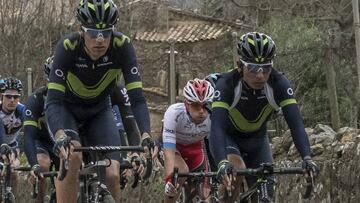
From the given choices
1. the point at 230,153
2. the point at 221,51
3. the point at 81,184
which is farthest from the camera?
the point at 221,51

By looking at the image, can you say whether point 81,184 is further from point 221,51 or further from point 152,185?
point 221,51

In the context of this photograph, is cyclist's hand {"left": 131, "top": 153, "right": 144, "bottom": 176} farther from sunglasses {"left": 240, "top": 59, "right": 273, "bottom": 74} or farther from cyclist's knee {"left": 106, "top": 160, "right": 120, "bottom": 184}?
sunglasses {"left": 240, "top": 59, "right": 273, "bottom": 74}

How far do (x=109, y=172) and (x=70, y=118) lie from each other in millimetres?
685

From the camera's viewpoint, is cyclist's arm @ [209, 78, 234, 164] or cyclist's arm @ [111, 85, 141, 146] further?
cyclist's arm @ [111, 85, 141, 146]

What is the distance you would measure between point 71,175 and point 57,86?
854 millimetres

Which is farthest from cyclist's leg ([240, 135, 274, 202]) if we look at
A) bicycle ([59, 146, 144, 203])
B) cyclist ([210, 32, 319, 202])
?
bicycle ([59, 146, 144, 203])

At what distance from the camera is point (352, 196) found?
10820 mm

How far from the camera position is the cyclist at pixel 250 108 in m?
8.70

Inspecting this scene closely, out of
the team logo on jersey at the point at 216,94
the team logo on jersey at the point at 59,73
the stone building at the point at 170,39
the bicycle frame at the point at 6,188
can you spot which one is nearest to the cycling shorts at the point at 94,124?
the team logo on jersey at the point at 59,73

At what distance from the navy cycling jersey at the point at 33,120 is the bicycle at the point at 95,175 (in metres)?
2.55

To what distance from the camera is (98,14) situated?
867cm

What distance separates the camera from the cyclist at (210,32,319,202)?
8695 millimetres

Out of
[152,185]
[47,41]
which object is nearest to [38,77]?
[47,41]

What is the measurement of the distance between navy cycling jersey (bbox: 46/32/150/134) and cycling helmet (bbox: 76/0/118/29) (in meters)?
0.27
